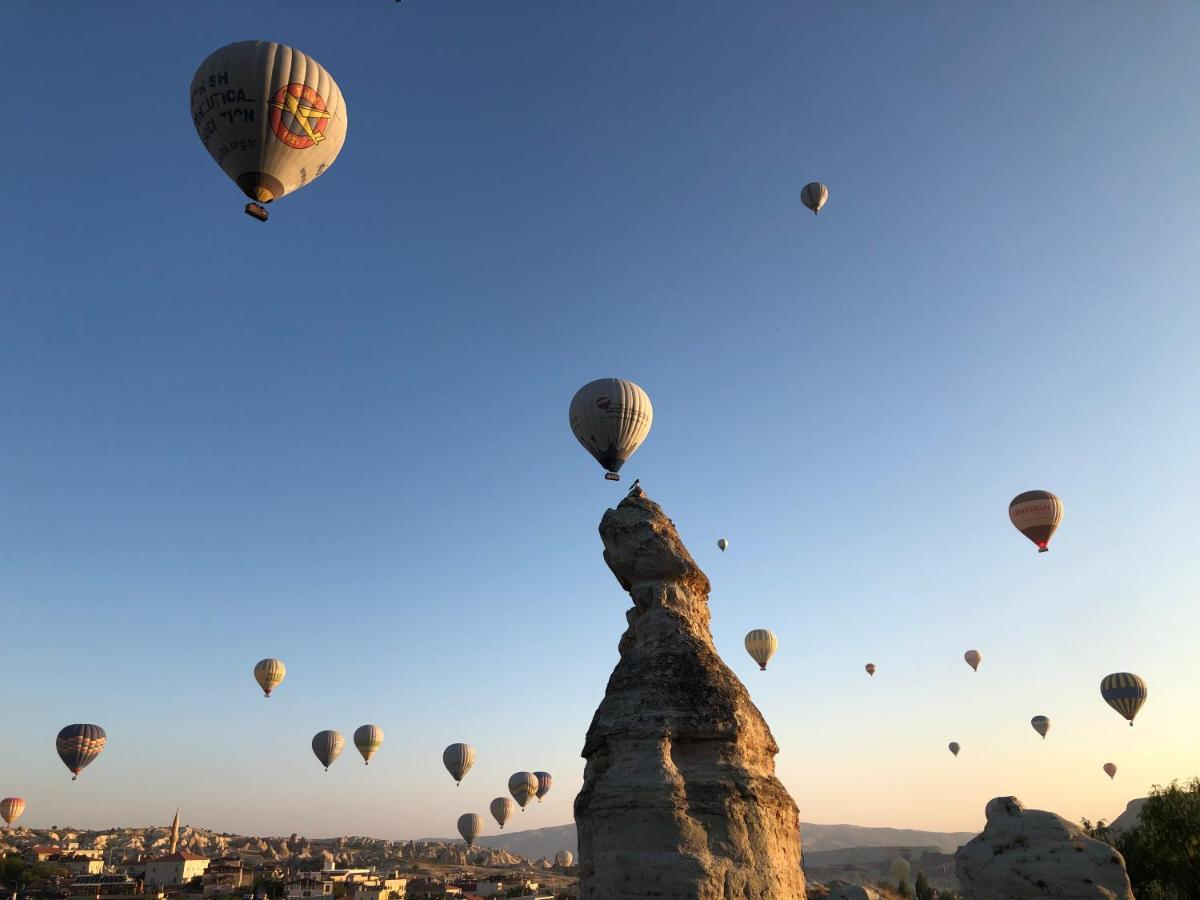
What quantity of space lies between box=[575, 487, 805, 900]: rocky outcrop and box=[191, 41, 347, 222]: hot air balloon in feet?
65.0

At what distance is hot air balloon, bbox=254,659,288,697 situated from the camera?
66.2 metres

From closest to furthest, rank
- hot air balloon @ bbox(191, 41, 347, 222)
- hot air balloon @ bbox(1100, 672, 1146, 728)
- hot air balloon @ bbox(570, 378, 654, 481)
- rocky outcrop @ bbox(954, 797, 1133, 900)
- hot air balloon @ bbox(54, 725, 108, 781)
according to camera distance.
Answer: rocky outcrop @ bbox(954, 797, 1133, 900)
hot air balloon @ bbox(191, 41, 347, 222)
hot air balloon @ bbox(570, 378, 654, 481)
hot air balloon @ bbox(1100, 672, 1146, 728)
hot air balloon @ bbox(54, 725, 108, 781)

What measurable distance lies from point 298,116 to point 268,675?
174 feet

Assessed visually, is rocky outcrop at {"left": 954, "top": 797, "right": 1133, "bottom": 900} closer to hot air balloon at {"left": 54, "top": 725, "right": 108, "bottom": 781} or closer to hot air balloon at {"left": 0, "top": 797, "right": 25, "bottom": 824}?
hot air balloon at {"left": 54, "top": 725, "right": 108, "bottom": 781}

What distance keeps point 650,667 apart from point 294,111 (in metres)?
21.7

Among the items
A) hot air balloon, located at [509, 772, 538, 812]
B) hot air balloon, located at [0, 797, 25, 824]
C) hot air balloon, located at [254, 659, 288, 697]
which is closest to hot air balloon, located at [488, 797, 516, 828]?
hot air balloon, located at [509, 772, 538, 812]

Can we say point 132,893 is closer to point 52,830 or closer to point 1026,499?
point 1026,499

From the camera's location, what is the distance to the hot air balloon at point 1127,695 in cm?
5431

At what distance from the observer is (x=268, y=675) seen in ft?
217

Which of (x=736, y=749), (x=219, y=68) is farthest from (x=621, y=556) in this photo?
(x=219, y=68)

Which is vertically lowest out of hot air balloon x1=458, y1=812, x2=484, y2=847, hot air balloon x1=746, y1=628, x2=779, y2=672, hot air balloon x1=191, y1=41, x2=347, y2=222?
hot air balloon x1=458, y1=812, x2=484, y2=847

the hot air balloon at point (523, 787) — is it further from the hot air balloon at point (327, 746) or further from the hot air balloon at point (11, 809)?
the hot air balloon at point (11, 809)

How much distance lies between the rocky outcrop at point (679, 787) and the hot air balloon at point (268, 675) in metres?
58.4

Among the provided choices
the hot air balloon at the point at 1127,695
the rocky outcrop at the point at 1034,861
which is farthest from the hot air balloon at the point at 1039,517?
the rocky outcrop at the point at 1034,861
